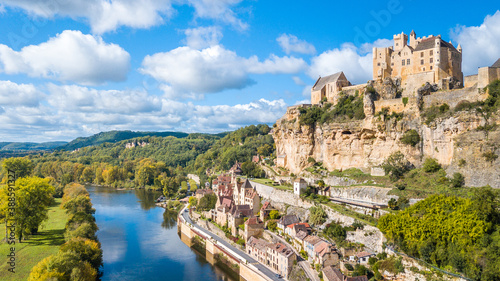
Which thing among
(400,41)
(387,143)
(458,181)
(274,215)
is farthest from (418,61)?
(274,215)

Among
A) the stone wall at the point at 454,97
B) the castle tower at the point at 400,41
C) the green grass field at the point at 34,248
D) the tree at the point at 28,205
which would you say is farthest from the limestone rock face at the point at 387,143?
the tree at the point at 28,205

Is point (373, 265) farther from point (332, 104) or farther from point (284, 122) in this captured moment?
point (284, 122)

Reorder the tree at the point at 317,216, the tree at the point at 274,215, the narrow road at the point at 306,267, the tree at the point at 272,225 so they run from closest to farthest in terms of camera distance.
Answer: the narrow road at the point at 306,267 → the tree at the point at 317,216 → the tree at the point at 272,225 → the tree at the point at 274,215

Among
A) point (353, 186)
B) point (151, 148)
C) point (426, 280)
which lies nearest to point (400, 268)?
point (426, 280)

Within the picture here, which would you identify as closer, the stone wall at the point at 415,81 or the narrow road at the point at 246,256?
the narrow road at the point at 246,256

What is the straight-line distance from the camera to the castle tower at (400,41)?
1271 inches

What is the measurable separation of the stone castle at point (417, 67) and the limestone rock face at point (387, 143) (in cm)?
287

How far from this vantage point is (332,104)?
118 ft

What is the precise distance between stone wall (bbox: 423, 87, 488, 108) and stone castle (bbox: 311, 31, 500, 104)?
0.88 feet

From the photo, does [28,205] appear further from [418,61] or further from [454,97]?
[418,61]

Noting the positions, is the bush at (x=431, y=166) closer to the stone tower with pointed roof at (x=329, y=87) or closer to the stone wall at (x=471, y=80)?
the stone wall at (x=471, y=80)

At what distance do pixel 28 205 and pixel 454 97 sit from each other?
35.3 meters

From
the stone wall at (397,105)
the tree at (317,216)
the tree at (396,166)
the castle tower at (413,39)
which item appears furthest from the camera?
the castle tower at (413,39)

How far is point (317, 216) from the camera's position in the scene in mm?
26328
